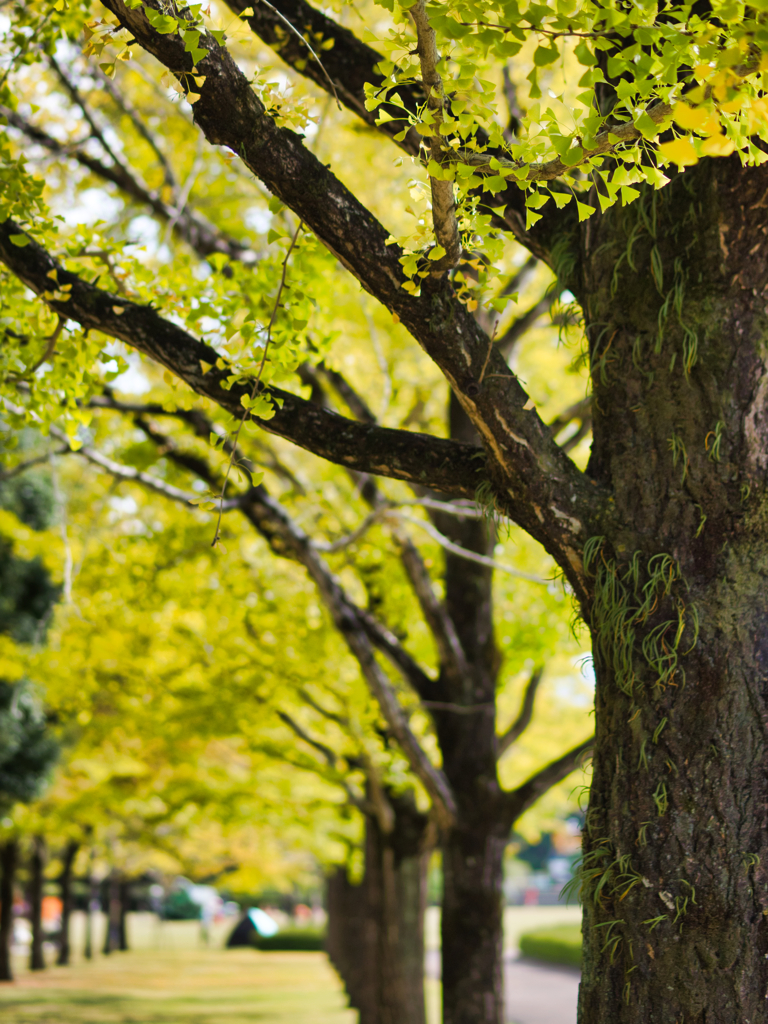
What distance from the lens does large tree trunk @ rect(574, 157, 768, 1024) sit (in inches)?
104

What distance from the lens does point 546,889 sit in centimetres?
6944

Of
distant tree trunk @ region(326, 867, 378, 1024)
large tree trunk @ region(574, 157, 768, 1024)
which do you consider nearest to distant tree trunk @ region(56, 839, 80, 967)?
distant tree trunk @ region(326, 867, 378, 1024)

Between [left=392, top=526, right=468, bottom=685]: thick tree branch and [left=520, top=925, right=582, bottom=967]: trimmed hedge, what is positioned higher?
[left=392, top=526, right=468, bottom=685]: thick tree branch

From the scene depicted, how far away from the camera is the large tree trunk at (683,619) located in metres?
2.63

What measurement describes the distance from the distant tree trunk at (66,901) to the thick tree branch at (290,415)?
26.4 m

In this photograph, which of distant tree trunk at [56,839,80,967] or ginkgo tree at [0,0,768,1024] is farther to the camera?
distant tree trunk at [56,839,80,967]

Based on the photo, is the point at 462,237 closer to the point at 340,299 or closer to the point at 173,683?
the point at 340,299

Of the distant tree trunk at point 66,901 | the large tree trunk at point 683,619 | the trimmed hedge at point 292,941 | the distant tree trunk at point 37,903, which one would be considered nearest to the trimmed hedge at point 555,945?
the trimmed hedge at point 292,941

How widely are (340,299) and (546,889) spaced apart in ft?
228

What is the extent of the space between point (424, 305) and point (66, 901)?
2886cm

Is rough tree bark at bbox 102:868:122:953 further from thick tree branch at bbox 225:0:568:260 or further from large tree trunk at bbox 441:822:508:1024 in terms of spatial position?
thick tree branch at bbox 225:0:568:260

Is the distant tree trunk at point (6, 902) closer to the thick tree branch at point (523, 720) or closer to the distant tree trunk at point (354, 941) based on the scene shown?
the distant tree trunk at point (354, 941)

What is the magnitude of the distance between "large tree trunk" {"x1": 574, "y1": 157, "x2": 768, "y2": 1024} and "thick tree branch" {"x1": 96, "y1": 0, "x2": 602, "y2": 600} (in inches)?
7.1

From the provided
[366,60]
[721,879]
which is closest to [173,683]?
[366,60]
